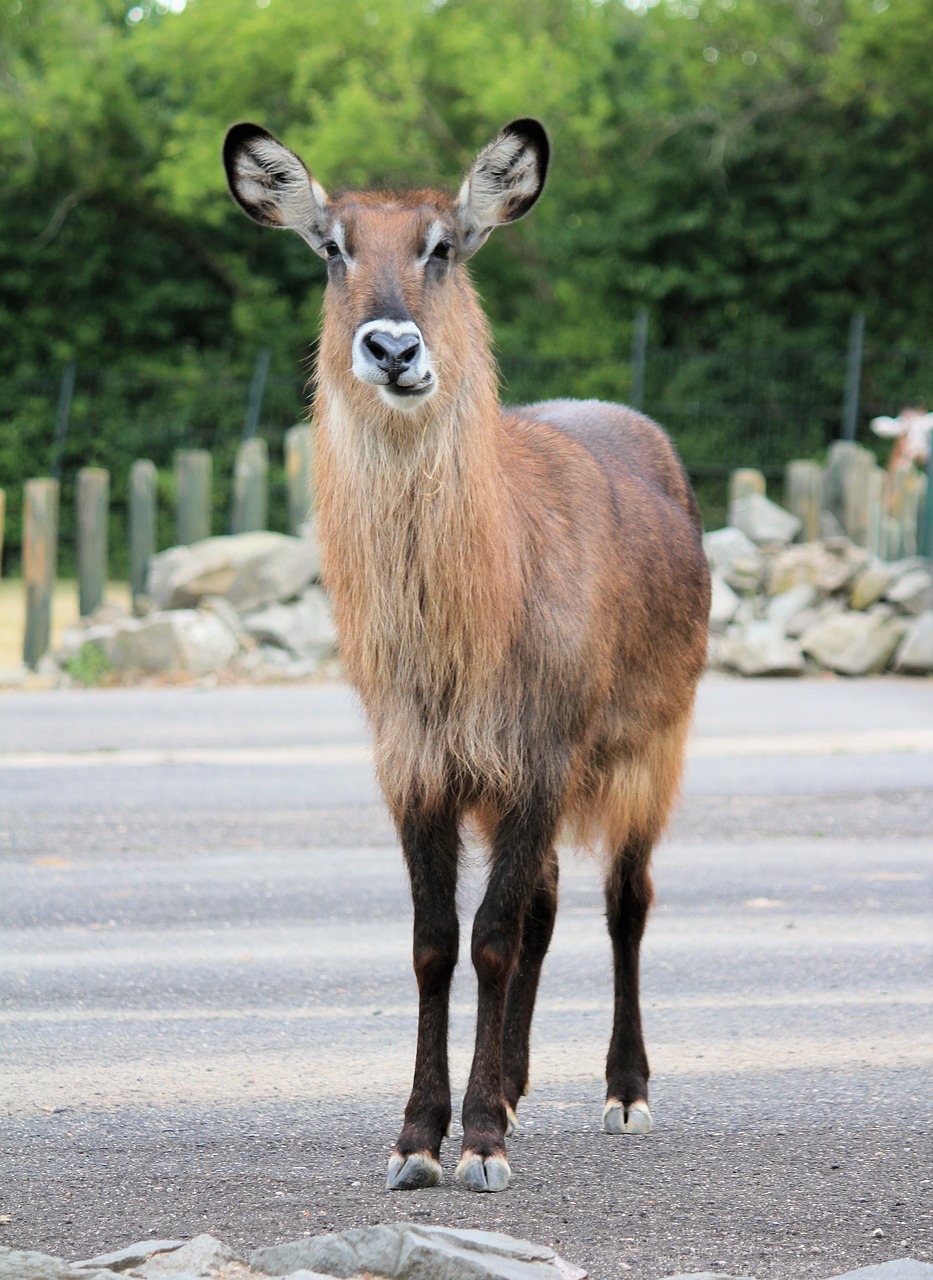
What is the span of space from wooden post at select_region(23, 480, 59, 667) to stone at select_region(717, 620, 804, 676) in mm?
5616

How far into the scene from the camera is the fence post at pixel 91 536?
1403 centimetres

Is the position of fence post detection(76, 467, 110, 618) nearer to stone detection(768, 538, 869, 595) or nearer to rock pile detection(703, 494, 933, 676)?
rock pile detection(703, 494, 933, 676)

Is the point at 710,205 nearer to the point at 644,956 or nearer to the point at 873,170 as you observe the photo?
the point at 873,170

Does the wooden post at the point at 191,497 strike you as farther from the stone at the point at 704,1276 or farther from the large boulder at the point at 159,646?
the stone at the point at 704,1276

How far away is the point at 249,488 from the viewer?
14945 millimetres

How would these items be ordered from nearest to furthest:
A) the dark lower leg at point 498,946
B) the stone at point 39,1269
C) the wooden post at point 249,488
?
the stone at point 39,1269 → the dark lower leg at point 498,946 → the wooden post at point 249,488

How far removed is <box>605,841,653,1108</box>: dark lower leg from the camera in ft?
14.1

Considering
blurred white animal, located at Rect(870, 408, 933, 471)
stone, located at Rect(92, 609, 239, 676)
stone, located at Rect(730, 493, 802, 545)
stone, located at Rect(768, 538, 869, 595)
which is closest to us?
stone, located at Rect(92, 609, 239, 676)

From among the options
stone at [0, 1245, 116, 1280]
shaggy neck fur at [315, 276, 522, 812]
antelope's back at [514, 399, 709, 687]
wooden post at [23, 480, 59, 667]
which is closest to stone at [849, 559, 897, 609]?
wooden post at [23, 480, 59, 667]

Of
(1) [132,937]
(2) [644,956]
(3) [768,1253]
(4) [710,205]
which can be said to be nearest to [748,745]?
(2) [644,956]

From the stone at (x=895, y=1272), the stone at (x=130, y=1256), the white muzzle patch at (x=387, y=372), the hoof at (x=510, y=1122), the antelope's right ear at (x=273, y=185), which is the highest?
the antelope's right ear at (x=273, y=185)

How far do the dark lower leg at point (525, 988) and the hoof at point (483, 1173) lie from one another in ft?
1.29

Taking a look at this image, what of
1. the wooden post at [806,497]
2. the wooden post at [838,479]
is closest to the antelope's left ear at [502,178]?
the wooden post at [806,497]

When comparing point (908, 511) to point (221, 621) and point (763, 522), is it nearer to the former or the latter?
point (763, 522)
